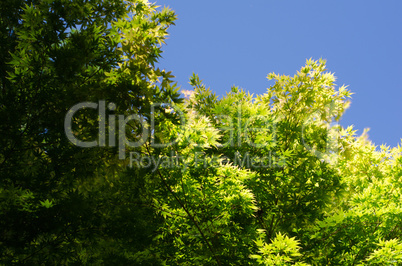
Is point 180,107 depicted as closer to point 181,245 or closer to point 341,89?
point 181,245

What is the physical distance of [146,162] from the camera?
20.5 ft

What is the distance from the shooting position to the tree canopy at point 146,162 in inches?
209

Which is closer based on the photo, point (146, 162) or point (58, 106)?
point (58, 106)

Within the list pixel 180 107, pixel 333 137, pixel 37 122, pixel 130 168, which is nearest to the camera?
pixel 37 122

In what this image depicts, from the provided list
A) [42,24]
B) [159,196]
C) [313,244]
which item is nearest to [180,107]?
[159,196]

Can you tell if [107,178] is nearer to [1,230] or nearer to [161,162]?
[161,162]

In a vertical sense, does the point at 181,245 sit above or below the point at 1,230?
below

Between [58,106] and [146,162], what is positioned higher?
[58,106]

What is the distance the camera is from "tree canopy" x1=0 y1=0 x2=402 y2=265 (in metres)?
5.30

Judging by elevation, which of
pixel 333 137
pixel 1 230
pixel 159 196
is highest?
pixel 333 137

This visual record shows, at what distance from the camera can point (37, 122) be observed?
546cm

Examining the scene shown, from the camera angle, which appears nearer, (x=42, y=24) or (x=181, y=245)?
(x=42, y=24)

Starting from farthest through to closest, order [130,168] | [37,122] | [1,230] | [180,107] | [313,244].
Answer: [313,244] → [130,168] → [180,107] → [37,122] → [1,230]

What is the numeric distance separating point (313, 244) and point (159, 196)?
10.9 feet
